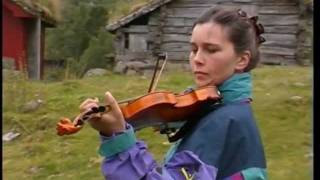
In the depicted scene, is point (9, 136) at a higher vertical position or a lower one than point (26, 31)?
higher

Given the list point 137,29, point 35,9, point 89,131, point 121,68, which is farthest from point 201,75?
point 137,29

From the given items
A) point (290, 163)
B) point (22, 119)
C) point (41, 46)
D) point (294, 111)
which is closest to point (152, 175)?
point (290, 163)

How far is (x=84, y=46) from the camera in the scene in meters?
37.7

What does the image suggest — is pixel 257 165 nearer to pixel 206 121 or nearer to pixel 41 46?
pixel 206 121

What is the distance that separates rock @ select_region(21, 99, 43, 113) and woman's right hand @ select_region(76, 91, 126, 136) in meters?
7.76

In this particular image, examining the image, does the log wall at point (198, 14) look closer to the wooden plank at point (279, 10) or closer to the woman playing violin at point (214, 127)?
the wooden plank at point (279, 10)

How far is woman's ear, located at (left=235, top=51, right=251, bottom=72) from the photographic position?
7.06ft

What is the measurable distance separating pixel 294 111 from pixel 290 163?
1973 millimetres

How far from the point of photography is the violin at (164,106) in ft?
6.71

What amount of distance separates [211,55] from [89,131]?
238 inches

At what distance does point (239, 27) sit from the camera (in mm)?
2172

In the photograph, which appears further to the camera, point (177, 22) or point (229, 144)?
point (177, 22)

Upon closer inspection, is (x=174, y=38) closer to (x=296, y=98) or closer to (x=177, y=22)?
(x=177, y=22)

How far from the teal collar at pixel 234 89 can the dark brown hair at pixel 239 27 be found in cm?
7
